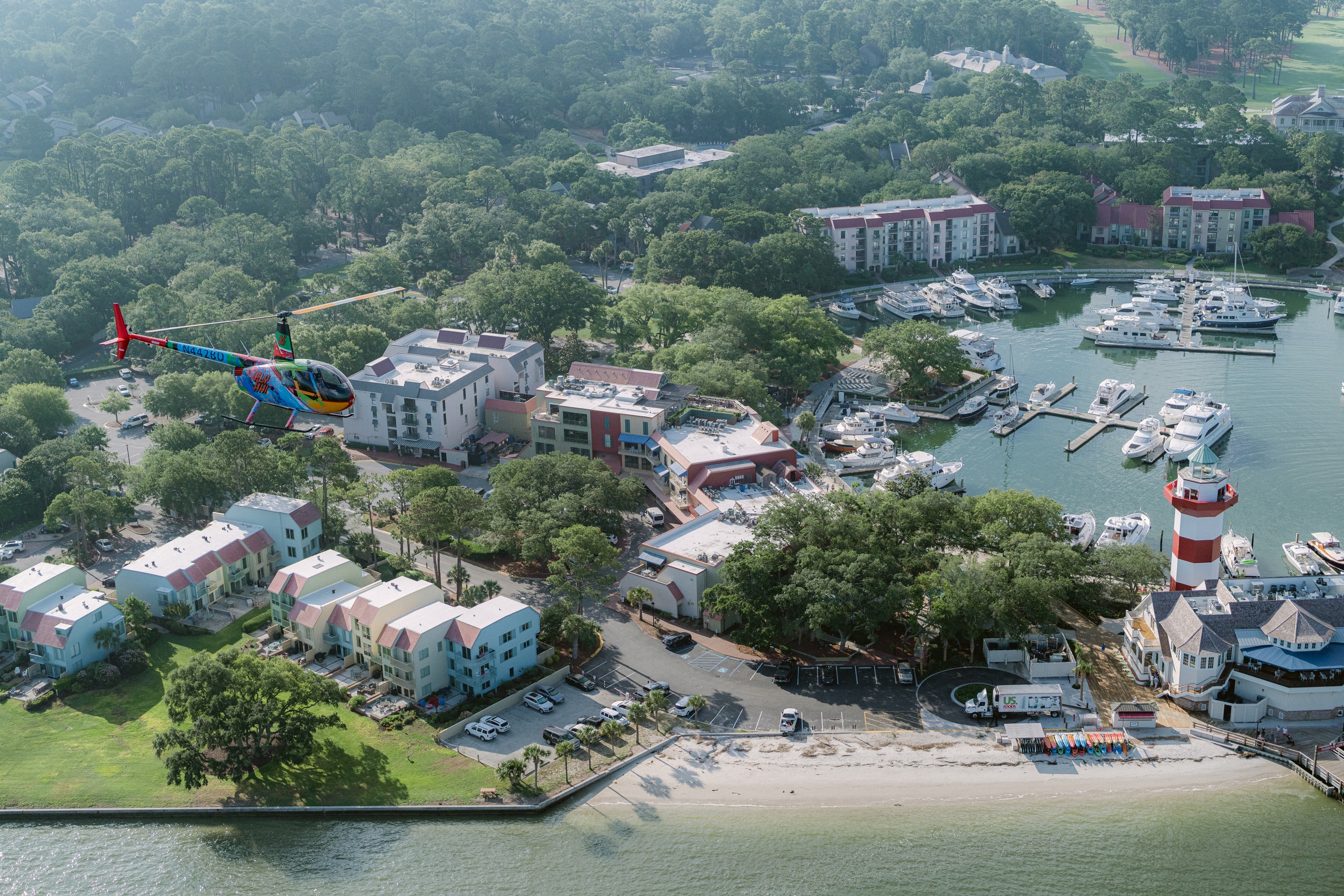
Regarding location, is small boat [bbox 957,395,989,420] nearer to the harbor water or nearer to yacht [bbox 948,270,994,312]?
the harbor water

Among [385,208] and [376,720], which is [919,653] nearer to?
[376,720]

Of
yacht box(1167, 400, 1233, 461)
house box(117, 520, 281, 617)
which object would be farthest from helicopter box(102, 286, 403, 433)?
yacht box(1167, 400, 1233, 461)

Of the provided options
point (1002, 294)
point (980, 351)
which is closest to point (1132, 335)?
point (980, 351)

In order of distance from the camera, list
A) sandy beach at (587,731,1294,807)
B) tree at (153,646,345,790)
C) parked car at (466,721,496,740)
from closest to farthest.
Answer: sandy beach at (587,731,1294,807), tree at (153,646,345,790), parked car at (466,721,496,740)

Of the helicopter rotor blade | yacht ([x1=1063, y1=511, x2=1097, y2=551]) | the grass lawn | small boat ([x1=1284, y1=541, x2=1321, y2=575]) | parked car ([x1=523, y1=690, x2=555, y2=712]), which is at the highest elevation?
the helicopter rotor blade

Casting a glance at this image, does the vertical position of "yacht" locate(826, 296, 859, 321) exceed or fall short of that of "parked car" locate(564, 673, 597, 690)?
it exceeds it

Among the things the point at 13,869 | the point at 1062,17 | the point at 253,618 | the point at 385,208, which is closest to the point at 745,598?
the point at 253,618

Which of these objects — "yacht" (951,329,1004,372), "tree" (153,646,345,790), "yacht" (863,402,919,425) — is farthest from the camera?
"yacht" (951,329,1004,372)

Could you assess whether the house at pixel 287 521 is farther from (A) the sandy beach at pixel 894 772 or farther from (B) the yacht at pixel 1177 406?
(B) the yacht at pixel 1177 406
